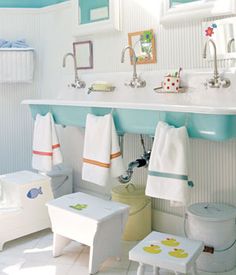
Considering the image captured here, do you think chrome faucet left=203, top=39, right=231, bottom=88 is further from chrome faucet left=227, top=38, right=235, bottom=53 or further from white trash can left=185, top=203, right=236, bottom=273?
white trash can left=185, top=203, right=236, bottom=273

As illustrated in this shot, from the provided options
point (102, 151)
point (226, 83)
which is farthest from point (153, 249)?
point (226, 83)

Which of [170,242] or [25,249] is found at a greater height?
[170,242]

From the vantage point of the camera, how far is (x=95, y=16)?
2857 millimetres

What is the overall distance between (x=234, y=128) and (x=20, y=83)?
2052 millimetres

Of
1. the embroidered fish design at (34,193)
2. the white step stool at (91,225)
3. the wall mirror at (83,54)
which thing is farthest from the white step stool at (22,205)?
the wall mirror at (83,54)

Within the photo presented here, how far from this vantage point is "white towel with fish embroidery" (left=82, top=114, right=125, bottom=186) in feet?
7.39

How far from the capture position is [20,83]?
11.1 feet

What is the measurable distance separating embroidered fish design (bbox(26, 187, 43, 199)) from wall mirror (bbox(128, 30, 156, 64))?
1045 mm

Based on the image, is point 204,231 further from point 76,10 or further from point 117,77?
point 76,10

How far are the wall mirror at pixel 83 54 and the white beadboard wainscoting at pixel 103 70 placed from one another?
5cm

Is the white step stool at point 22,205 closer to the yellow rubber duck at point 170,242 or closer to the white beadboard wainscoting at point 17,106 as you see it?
the white beadboard wainscoting at point 17,106

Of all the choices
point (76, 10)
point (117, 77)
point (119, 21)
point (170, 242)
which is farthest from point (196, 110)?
point (76, 10)

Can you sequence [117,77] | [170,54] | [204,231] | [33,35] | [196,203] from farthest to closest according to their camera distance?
[33,35]
[117,77]
[170,54]
[196,203]
[204,231]

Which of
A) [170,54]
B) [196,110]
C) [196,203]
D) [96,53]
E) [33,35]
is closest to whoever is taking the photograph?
[196,110]
